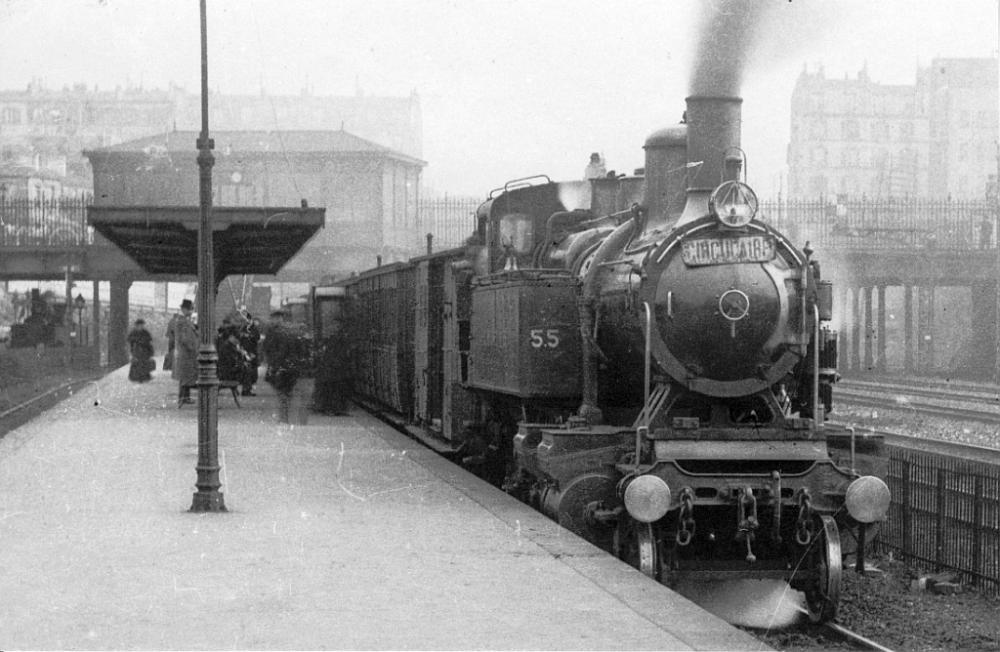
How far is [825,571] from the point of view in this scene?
29.8ft

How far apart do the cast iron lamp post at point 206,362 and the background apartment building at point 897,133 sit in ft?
222

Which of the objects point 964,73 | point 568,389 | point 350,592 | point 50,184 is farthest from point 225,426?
point 964,73

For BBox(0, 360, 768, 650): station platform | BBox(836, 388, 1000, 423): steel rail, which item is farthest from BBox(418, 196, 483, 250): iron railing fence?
BBox(0, 360, 768, 650): station platform

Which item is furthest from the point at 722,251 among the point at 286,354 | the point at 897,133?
the point at 897,133

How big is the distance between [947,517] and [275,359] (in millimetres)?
16048

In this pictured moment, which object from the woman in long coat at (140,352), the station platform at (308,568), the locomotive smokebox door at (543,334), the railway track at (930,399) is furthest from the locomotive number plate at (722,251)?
the woman in long coat at (140,352)

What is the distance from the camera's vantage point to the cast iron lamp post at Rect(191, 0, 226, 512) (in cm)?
1102

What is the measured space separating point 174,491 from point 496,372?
9.88 ft

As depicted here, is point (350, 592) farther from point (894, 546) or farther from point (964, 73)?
point (964, 73)

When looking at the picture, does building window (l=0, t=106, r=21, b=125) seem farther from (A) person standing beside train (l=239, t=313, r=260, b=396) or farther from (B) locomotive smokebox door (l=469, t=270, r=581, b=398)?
(B) locomotive smokebox door (l=469, t=270, r=581, b=398)

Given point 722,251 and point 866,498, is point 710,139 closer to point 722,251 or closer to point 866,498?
point 722,251

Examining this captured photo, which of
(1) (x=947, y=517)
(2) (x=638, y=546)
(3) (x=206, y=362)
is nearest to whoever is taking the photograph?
(2) (x=638, y=546)

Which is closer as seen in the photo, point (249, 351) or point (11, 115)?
point (249, 351)

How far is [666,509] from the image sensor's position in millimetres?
8969
